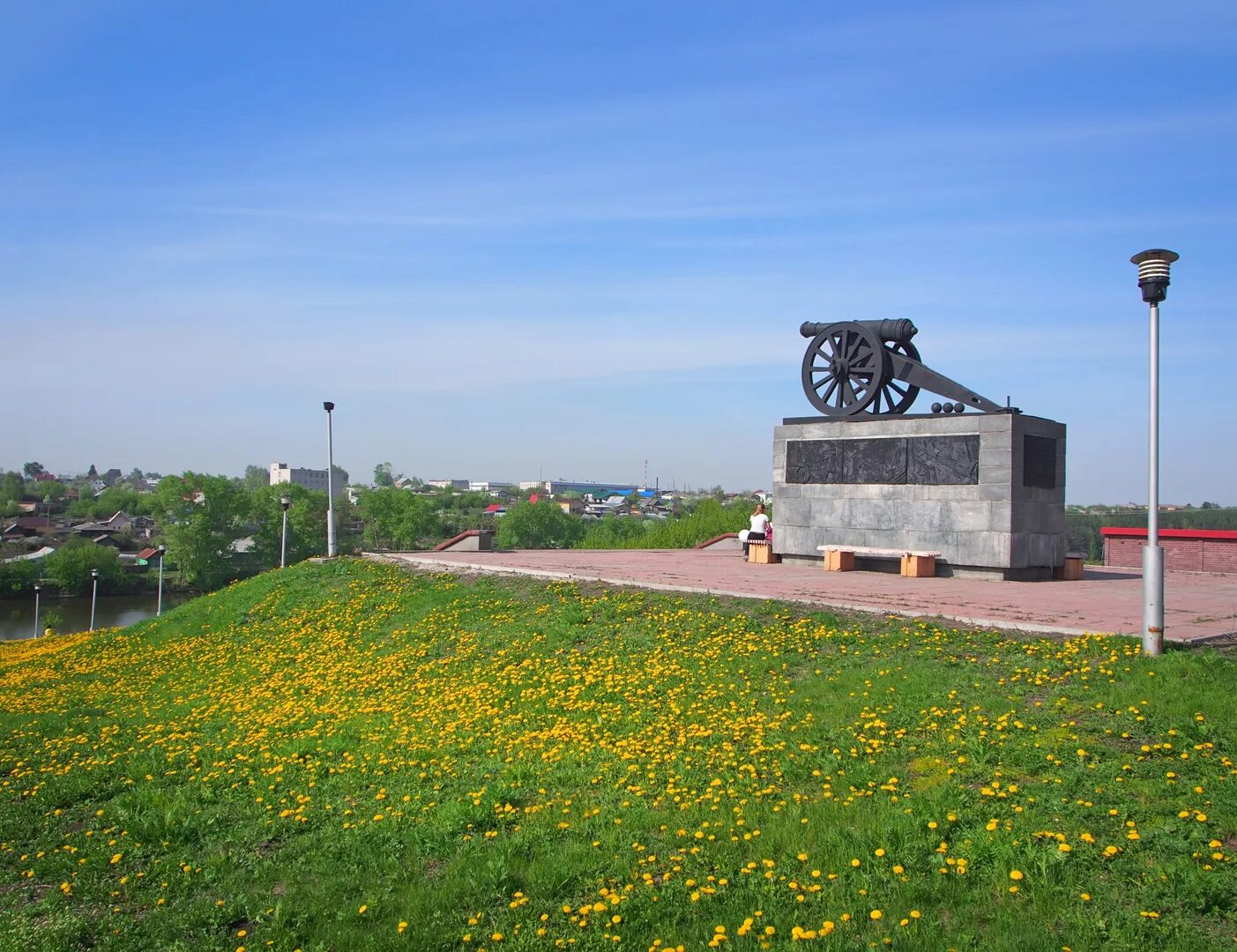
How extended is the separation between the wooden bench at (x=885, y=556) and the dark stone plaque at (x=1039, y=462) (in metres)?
1.96

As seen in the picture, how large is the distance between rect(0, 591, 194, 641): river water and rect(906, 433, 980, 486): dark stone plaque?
46118mm

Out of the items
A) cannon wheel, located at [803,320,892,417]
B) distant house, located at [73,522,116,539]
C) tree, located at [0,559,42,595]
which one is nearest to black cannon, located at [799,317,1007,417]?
cannon wheel, located at [803,320,892,417]

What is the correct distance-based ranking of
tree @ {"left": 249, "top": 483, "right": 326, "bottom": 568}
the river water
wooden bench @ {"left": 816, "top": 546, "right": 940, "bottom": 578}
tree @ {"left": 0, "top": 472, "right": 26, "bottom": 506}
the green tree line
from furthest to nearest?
1. tree @ {"left": 0, "top": 472, "right": 26, "bottom": 506}
2. tree @ {"left": 249, "top": 483, "right": 326, "bottom": 568}
3. the river water
4. the green tree line
5. wooden bench @ {"left": 816, "top": 546, "right": 940, "bottom": 578}

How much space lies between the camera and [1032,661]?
8.85 metres

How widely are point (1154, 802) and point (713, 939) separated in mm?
2968

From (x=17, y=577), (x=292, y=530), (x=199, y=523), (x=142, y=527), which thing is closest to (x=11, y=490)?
(x=142, y=527)

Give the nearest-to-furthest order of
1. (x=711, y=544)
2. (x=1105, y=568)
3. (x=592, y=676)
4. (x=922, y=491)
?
1. (x=592, y=676)
2. (x=922, y=491)
3. (x=1105, y=568)
4. (x=711, y=544)

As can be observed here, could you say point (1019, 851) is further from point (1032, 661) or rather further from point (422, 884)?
point (1032, 661)

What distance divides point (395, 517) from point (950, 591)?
75.3m

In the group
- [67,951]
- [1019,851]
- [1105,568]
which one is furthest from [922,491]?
[67,951]

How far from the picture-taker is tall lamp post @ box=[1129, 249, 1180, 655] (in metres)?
8.73

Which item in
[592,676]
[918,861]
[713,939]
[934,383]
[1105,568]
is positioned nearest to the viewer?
[713,939]

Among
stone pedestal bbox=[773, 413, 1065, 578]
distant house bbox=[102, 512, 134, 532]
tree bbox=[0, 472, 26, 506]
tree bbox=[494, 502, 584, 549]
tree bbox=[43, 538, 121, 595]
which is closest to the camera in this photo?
stone pedestal bbox=[773, 413, 1065, 578]

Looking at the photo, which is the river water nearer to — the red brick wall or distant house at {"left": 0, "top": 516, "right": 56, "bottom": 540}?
distant house at {"left": 0, "top": 516, "right": 56, "bottom": 540}
